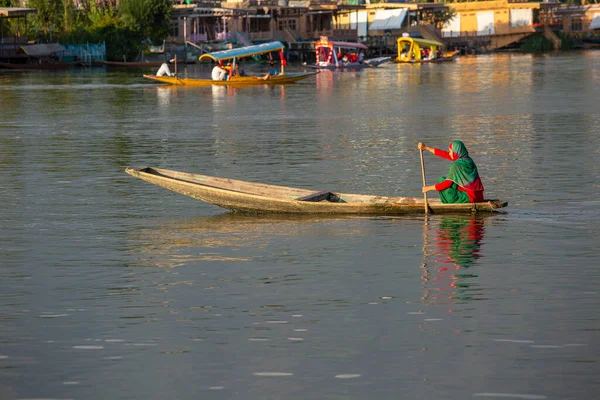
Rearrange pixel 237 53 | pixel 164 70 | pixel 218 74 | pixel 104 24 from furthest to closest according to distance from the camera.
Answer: pixel 104 24
pixel 237 53
pixel 164 70
pixel 218 74

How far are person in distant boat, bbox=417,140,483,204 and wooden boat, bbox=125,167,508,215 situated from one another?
0.44 ft

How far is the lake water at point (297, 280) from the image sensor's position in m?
9.67

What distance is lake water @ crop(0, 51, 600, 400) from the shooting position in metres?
9.67

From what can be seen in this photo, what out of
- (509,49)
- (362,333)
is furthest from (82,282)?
(509,49)

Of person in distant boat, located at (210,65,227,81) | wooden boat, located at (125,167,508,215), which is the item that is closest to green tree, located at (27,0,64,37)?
person in distant boat, located at (210,65,227,81)

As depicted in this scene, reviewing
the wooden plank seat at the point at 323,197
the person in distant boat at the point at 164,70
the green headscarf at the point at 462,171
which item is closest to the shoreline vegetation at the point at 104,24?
the person in distant boat at the point at 164,70

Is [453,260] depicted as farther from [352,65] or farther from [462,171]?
[352,65]

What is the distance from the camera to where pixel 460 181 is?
1652cm

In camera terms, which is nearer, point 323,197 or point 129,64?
point 323,197

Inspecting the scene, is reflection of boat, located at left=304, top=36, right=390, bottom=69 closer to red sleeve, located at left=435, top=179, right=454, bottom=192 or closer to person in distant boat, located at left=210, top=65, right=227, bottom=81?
person in distant boat, located at left=210, top=65, right=227, bottom=81

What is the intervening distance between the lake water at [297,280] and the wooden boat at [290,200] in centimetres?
22

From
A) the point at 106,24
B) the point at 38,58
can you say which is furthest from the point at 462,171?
the point at 106,24

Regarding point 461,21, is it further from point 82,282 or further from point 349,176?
point 82,282

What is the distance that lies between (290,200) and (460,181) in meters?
2.52
